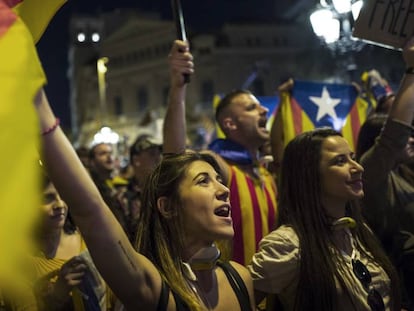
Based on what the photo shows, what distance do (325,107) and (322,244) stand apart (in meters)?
2.87

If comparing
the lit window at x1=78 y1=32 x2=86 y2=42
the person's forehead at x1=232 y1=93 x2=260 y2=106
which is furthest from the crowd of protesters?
the lit window at x1=78 y1=32 x2=86 y2=42

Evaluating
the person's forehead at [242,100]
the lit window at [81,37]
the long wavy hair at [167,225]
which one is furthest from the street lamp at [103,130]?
the lit window at [81,37]

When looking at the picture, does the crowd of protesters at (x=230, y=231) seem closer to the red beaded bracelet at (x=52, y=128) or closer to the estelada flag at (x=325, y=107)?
the red beaded bracelet at (x=52, y=128)

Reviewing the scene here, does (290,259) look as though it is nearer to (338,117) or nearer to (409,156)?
(409,156)

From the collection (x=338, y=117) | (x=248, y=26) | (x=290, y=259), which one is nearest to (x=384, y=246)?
(x=290, y=259)

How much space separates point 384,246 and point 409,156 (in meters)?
0.69

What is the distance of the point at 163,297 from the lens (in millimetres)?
1966

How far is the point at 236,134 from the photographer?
408 centimetres

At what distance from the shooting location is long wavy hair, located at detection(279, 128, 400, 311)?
2537mm

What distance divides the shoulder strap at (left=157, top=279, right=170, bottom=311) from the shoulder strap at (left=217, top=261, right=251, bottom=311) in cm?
40

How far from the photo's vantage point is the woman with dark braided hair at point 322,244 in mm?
2553

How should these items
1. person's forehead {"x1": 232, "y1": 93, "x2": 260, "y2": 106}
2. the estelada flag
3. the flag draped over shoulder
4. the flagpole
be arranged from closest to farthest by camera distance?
the flag draped over shoulder < the flagpole < person's forehead {"x1": 232, "y1": 93, "x2": 260, "y2": 106} < the estelada flag

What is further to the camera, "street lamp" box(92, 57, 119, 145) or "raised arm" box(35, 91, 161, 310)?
"street lamp" box(92, 57, 119, 145)

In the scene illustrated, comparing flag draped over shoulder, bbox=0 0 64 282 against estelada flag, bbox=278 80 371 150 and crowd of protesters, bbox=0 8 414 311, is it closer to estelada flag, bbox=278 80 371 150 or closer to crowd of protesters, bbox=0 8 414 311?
crowd of protesters, bbox=0 8 414 311
